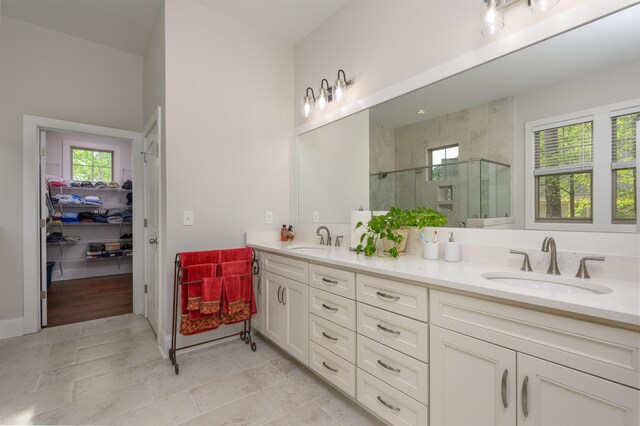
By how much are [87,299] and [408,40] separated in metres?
4.85

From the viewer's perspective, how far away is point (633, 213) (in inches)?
46.7

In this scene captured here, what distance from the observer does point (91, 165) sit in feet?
17.7

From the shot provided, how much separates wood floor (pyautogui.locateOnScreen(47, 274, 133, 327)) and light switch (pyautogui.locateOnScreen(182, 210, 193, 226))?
73.9 inches

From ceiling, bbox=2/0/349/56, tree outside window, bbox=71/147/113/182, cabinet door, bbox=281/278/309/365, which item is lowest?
cabinet door, bbox=281/278/309/365

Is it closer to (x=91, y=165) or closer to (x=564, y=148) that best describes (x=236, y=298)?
(x=564, y=148)

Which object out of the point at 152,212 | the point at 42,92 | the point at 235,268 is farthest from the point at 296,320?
the point at 42,92

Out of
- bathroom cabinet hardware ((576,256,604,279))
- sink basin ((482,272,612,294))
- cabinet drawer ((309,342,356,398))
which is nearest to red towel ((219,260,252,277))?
cabinet drawer ((309,342,356,398))

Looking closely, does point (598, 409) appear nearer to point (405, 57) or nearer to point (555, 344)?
point (555, 344)

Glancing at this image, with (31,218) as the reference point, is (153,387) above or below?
below

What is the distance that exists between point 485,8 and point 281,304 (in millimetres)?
2260

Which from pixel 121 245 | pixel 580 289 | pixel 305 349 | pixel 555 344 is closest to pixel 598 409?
pixel 555 344

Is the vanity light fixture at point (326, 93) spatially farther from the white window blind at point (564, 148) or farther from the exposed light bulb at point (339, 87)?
the white window blind at point (564, 148)

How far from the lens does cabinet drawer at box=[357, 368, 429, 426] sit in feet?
4.33

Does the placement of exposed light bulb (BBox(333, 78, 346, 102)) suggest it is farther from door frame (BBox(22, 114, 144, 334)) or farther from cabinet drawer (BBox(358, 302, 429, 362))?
door frame (BBox(22, 114, 144, 334))
